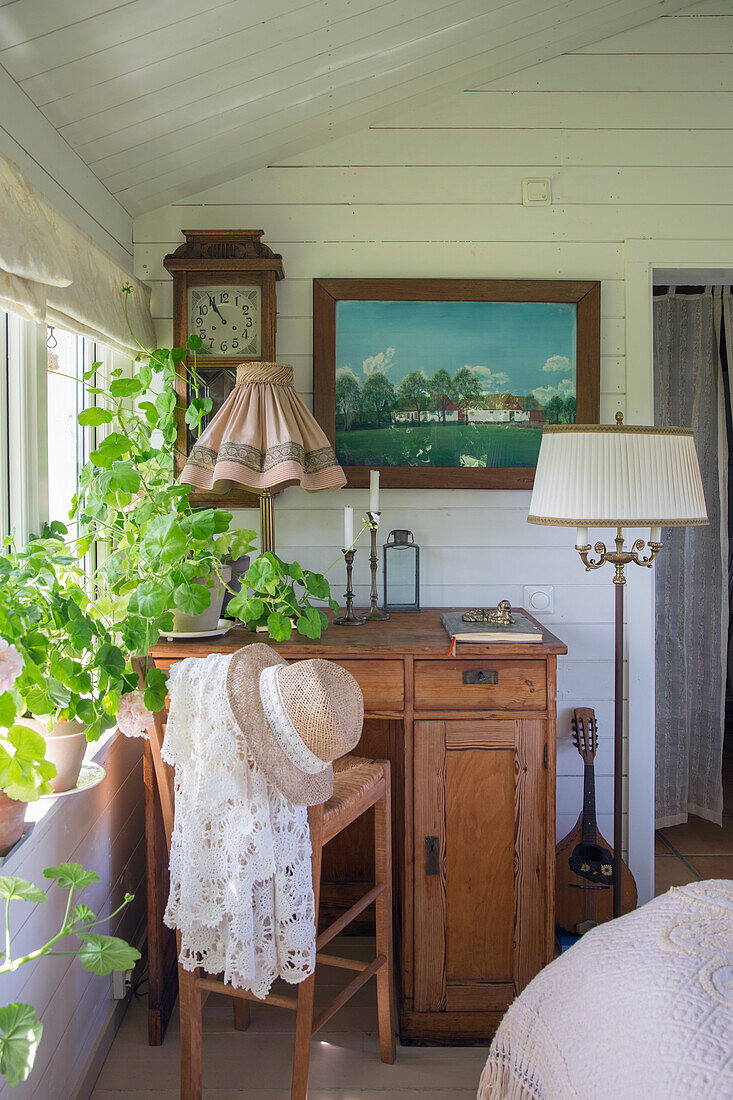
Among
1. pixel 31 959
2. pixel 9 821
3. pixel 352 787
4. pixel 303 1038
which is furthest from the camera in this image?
pixel 352 787

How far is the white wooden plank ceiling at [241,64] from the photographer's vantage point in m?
1.66

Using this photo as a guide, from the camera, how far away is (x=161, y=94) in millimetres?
1966

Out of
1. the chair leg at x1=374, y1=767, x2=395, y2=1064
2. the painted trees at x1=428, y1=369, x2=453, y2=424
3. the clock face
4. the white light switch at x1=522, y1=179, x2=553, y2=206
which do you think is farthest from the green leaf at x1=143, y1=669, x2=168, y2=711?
the white light switch at x1=522, y1=179, x2=553, y2=206

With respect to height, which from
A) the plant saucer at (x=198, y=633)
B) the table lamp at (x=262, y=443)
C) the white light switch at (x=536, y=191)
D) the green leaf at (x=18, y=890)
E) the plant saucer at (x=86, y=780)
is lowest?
the plant saucer at (x=86, y=780)

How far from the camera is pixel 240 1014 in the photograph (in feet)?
7.11

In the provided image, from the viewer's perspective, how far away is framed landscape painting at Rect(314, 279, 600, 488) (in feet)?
8.54

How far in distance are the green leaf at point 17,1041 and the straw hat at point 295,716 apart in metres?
0.60

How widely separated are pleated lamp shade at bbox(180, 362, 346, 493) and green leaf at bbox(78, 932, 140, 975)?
1.24m

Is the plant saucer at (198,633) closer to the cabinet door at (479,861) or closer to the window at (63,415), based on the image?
the window at (63,415)

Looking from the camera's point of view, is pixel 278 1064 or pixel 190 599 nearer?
pixel 190 599

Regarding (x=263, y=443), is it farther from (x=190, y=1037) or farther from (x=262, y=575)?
(x=190, y=1037)

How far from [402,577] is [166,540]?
1.07 m

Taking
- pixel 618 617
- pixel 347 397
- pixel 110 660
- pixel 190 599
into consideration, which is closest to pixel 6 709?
pixel 110 660

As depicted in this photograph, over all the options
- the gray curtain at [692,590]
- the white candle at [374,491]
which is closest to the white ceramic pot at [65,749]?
the white candle at [374,491]
